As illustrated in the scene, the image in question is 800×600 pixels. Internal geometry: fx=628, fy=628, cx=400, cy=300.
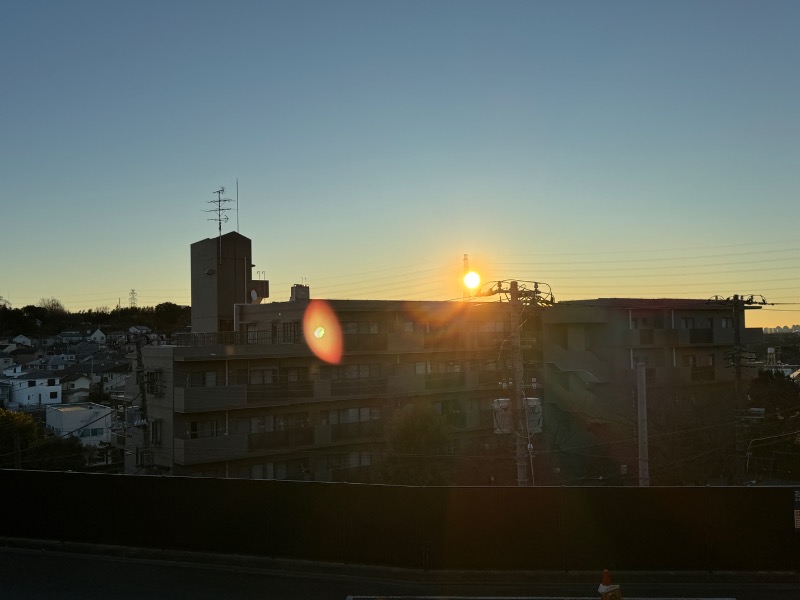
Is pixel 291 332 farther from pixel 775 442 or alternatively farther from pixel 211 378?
pixel 775 442

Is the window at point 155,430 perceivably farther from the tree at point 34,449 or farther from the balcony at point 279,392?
the tree at point 34,449

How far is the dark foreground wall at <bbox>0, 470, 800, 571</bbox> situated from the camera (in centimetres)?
767

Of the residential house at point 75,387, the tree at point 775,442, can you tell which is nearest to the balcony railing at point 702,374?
the tree at point 775,442

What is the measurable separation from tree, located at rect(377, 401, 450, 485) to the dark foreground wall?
13.0 m

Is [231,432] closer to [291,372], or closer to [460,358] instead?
[291,372]

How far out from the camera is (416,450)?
21.6 metres

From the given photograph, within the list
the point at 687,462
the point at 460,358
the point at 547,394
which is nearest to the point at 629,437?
the point at 687,462

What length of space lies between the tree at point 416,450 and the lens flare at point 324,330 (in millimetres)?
5115

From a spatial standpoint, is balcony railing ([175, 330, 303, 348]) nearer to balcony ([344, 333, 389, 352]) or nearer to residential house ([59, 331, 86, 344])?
balcony ([344, 333, 389, 352])

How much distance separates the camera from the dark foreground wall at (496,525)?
7.67 metres

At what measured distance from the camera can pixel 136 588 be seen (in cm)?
768

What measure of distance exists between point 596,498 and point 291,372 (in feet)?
61.8

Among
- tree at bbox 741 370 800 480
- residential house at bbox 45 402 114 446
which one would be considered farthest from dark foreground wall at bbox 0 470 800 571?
residential house at bbox 45 402 114 446

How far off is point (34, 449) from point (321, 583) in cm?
2469
